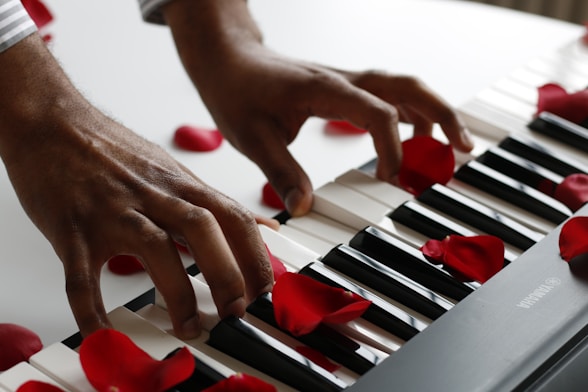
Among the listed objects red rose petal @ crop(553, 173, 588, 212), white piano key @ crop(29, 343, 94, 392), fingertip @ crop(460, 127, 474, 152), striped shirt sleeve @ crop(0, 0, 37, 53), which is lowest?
red rose petal @ crop(553, 173, 588, 212)

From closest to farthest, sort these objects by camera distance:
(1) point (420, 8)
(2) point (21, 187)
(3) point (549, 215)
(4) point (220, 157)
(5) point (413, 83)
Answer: (2) point (21, 187)
(3) point (549, 215)
(5) point (413, 83)
(4) point (220, 157)
(1) point (420, 8)

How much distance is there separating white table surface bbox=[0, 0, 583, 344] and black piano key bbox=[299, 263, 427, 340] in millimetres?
303

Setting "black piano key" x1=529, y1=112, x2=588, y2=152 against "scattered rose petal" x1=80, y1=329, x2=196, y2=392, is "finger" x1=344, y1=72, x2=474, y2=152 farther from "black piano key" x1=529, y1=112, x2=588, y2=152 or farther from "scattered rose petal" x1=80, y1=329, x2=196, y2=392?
"scattered rose petal" x1=80, y1=329, x2=196, y2=392

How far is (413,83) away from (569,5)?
2000 mm

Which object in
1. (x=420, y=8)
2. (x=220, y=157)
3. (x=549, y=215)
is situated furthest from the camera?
(x=420, y=8)

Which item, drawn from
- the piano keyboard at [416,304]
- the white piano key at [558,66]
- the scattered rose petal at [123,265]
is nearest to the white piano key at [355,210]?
the piano keyboard at [416,304]

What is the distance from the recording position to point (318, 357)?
1.12 meters

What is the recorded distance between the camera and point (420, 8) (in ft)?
7.83

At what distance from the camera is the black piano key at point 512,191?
142 cm

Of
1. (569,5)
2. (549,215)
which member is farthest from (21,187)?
(569,5)

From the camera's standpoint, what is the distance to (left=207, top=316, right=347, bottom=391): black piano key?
3.49 feet

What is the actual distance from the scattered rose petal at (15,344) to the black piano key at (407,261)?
409 millimetres

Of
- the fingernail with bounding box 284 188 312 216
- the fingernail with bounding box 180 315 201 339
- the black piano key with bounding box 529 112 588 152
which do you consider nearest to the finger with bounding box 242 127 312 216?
the fingernail with bounding box 284 188 312 216

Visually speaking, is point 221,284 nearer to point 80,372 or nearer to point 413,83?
point 80,372
